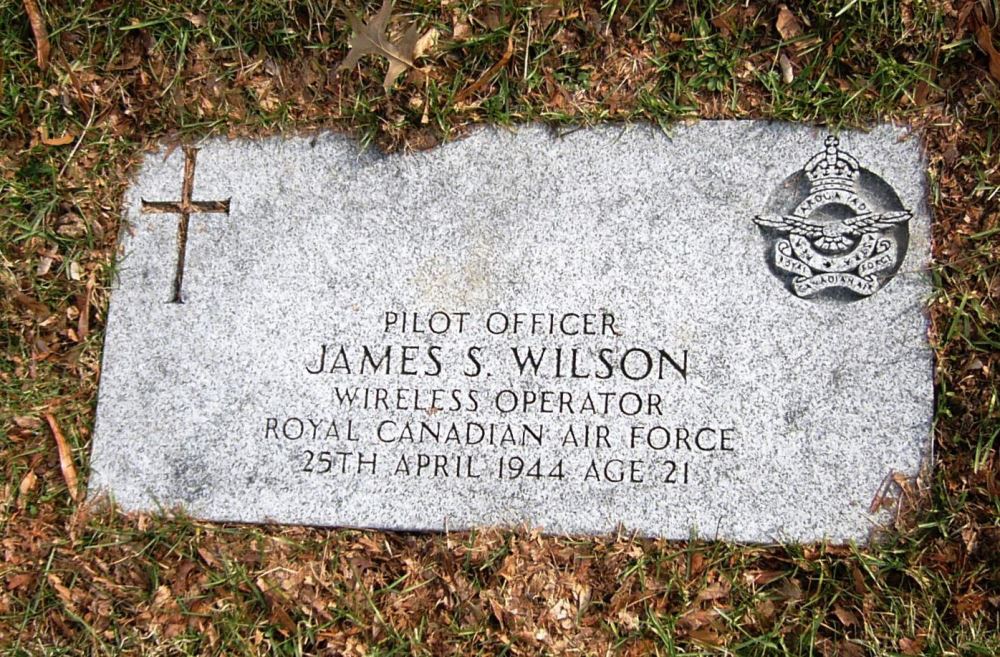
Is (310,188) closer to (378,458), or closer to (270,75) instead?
(270,75)

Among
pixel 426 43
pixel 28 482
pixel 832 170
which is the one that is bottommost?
pixel 28 482

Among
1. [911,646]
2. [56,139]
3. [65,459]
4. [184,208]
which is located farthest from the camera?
[56,139]

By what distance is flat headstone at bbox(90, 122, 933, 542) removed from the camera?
2762mm

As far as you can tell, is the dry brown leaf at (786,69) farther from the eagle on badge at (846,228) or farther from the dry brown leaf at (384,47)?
the dry brown leaf at (384,47)

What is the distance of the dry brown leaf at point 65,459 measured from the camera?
3.01 meters

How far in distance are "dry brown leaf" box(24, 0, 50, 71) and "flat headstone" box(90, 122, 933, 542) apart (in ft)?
2.74

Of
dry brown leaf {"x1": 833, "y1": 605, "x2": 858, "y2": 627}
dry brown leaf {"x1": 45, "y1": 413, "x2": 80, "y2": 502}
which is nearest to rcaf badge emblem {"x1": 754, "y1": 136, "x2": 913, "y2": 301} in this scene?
dry brown leaf {"x1": 833, "y1": 605, "x2": 858, "y2": 627}

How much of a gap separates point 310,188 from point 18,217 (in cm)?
108

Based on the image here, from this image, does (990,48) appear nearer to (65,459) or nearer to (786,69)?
(786,69)

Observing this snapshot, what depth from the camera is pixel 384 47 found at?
315cm

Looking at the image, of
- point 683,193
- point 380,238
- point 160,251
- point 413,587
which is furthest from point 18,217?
point 683,193

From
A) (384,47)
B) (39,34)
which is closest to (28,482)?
(39,34)

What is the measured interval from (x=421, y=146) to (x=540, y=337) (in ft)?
2.56

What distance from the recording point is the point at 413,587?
284 cm
